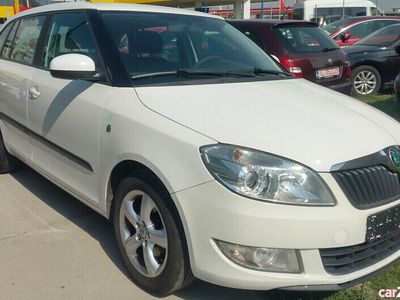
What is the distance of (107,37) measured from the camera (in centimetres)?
321

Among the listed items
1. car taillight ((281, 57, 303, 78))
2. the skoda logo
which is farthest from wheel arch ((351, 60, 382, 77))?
the skoda logo

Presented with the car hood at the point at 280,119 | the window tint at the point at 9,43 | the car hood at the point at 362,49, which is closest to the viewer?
the car hood at the point at 280,119

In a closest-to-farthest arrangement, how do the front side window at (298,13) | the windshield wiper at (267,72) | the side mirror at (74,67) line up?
1. the side mirror at (74,67)
2. the windshield wiper at (267,72)
3. the front side window at (298,13)

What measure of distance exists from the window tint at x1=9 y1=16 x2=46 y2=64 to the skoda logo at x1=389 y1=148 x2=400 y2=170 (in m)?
2.91

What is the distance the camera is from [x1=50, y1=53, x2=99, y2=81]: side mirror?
3.03m

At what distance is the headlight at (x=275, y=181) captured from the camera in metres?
2.32

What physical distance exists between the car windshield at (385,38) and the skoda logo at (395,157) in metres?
7.81

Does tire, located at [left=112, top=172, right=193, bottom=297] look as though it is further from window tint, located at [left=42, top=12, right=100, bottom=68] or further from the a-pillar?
the a-pillar

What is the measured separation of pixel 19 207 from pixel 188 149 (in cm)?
233

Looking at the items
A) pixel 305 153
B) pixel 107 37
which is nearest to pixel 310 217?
pixel 305 153

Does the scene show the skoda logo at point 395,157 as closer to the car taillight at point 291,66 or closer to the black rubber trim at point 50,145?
the black rubber trim at point 50,145

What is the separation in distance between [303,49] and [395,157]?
4473 mm

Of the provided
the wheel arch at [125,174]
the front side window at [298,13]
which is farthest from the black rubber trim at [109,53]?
the front side window at [298,13]

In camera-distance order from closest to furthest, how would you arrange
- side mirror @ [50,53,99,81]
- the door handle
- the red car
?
side mirror @ [50,53,99,81] < the door handle < the red car
